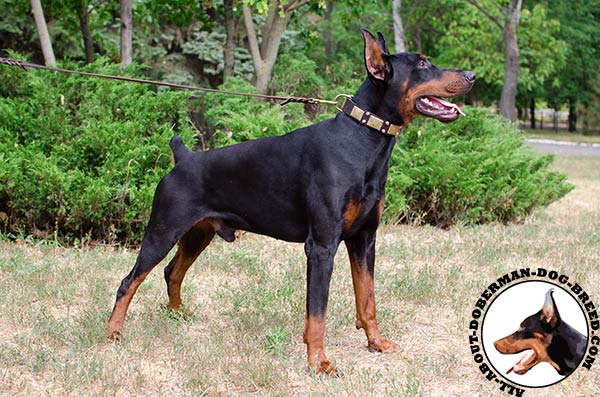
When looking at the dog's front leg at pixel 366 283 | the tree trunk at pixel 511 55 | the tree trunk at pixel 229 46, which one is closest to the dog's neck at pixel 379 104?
the dog's front leg at pixel 366 283

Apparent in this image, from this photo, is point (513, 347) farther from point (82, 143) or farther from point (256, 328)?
point (82, 143)

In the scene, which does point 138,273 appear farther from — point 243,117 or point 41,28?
point 41,28

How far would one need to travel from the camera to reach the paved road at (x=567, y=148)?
25000 millimetres

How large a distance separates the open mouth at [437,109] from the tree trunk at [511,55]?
51.6 ft

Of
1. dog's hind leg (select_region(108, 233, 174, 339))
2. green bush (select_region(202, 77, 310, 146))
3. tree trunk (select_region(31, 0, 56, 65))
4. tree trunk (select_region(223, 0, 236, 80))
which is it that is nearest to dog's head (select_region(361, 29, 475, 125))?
dog's hind leg (select_region(108, 233, 174, 339))

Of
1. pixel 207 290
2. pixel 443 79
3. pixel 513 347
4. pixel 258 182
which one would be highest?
pixel 443 79

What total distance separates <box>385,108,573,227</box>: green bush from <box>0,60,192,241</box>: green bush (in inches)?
112

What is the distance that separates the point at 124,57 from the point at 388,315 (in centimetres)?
656

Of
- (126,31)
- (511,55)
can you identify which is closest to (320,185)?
(126,31)

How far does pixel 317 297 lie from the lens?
13.0 ft

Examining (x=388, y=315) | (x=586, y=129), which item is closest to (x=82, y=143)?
(x=388, y=315)

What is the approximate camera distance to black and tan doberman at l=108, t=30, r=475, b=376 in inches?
155

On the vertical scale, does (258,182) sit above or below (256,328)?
above

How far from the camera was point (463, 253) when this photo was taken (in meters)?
7.00
